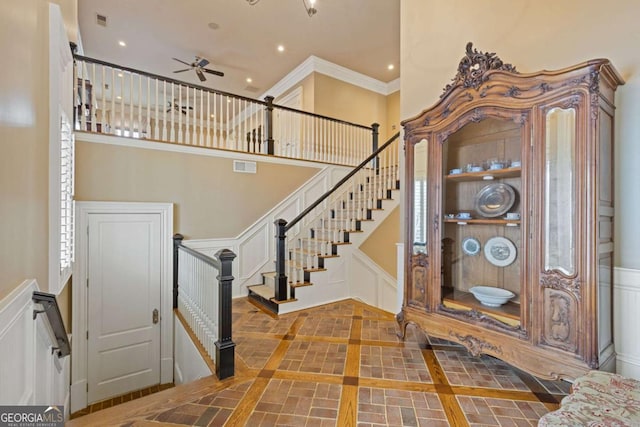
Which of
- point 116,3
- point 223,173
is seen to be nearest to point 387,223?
point 223,173

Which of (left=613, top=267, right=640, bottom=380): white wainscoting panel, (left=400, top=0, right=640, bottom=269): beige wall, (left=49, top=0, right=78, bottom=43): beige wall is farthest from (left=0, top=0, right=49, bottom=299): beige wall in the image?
(left=613, top=267, right=640, bottom=380): white wainscoting panel

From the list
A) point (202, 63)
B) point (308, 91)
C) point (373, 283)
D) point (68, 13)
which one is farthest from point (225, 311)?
point (308, 91)

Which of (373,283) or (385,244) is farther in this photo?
(385,244)

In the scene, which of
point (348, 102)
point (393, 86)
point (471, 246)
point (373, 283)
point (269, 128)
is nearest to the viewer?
point (471, 246)

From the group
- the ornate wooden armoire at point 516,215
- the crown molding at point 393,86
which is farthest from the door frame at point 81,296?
the crown molding at point 393,86

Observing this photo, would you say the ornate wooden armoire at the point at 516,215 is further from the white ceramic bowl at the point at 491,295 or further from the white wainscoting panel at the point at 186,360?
the white wainscoting panel at the point at 186,360

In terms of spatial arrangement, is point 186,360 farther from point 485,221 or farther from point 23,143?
point 485,221

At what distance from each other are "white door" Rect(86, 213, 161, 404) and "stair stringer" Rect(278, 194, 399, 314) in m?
1.85

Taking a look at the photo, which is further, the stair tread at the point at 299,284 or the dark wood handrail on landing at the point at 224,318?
the stair tread at the point at 299,284

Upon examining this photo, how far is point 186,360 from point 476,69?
4.20 meters

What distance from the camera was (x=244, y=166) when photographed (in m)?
4.86

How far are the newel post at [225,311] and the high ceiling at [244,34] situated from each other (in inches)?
176

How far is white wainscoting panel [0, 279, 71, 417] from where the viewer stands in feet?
3.63

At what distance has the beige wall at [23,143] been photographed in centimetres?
115
